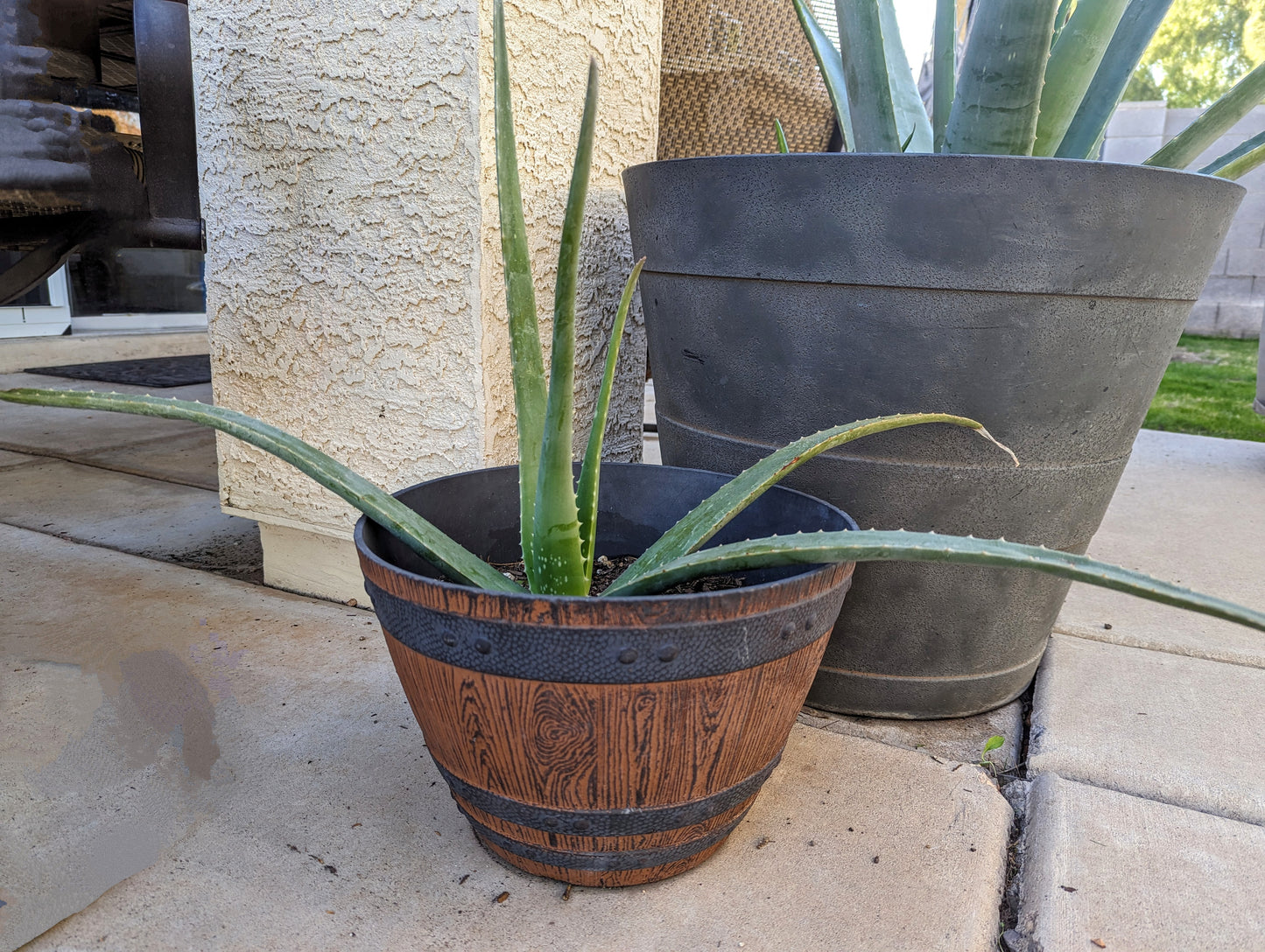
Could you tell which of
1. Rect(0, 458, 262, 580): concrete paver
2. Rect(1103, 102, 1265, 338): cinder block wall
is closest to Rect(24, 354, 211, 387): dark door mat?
Rect(0, 458, 262, 580): concrete paver

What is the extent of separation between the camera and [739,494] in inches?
28.8

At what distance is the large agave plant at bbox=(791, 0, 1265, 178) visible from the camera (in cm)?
81

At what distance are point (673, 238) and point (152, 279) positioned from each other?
4.10 metres

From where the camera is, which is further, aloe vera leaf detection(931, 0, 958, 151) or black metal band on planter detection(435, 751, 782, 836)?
aloe vera leaf detection(931, 0, 958, 151)

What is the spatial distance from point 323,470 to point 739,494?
0.34 metres

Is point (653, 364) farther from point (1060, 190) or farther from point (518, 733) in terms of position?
point (518, 733)

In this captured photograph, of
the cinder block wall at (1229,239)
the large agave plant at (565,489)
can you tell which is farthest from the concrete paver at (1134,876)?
the cinder block wall at (1229,239)

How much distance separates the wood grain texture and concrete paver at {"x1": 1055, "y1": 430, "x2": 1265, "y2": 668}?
0.85 m

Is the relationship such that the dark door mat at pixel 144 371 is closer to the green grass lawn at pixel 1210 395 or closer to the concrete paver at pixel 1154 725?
the concrete paver at pixel 1154 725

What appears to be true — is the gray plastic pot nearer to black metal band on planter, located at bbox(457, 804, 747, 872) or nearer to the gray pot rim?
the gray pot rim

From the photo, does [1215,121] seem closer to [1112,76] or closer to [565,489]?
[1112,76]

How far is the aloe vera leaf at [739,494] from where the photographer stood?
2.34 ft

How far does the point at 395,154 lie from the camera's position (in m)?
1.09

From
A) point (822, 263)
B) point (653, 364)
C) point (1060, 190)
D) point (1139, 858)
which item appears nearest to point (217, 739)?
point (653, 364)
